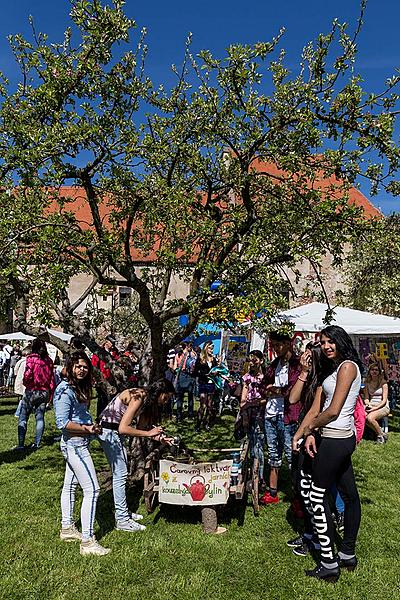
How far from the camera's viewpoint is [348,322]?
12555 millimetres

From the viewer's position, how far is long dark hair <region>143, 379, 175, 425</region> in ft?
17.8

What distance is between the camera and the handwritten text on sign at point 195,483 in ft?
18.3

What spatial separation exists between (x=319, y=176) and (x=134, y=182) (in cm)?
262

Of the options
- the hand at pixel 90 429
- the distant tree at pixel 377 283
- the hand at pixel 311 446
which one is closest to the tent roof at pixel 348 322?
the distant tree at pixel 377 283

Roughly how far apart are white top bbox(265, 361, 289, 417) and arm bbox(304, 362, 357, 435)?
233 cm

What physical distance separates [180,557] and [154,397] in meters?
1.53

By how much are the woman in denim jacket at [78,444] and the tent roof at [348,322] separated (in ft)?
23.0

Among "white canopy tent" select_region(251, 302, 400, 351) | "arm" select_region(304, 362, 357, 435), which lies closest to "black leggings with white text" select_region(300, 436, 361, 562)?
"arm" select_region(304, 362, 357, 435)

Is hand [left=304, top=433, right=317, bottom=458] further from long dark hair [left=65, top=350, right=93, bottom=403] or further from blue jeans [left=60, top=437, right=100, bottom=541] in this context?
long dark hair [left=65, top=350, right=93, bottom=403]

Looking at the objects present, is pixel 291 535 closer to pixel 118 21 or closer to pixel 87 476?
pixel 87 476

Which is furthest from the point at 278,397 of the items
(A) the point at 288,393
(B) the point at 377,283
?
(B) the point at 377,283

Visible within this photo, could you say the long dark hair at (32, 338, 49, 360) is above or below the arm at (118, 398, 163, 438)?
above

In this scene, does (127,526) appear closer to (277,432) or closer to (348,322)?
(277,432)

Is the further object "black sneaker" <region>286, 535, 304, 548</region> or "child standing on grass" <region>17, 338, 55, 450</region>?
"child standing on grass" <region>17, 338, 55, 450</region>
